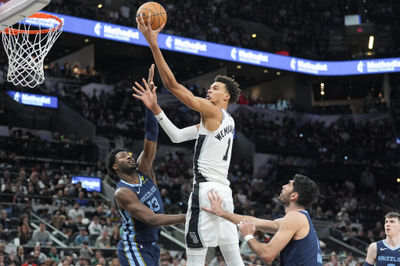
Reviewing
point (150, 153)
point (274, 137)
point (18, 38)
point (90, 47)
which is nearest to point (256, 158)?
point (274, 137)

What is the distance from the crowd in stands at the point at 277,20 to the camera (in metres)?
29.9

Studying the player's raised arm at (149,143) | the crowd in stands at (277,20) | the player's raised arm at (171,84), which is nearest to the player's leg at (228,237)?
the player's raised arm at (171,84)

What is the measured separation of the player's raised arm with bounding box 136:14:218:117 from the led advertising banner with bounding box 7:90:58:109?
60.8 ft

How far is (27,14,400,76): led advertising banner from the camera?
2591 cm

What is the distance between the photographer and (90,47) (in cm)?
2877

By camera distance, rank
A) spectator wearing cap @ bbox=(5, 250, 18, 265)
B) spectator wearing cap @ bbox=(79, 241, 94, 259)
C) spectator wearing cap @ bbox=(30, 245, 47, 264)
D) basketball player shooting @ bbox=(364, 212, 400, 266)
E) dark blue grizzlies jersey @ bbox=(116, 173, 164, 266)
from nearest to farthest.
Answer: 1. dark blue grizzlies jersey @ bbox=(116, 173, 164, 266)
2. basketball player shooting @ bbox=(364, 212, 400, 266)
3. spectator wearing cap @ bbox=(5, 250, 18, 265)
4. spectator wearing cap @ bbox=(30, 245, 47, 264)
5. spectator wearing cap @ bbox=(79, 241, 94, 259)

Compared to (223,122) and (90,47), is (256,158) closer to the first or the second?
(90,47)

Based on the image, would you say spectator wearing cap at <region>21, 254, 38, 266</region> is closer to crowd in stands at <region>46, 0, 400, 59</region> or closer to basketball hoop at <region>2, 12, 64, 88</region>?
basketball hoop at <region>2, 12, 64, 88</region>

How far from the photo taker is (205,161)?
5.52 meters

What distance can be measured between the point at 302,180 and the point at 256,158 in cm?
2289

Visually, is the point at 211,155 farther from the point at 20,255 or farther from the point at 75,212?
the point at 75,212

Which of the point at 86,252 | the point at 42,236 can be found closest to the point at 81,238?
the point at 86,252

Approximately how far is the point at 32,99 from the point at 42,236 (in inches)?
428

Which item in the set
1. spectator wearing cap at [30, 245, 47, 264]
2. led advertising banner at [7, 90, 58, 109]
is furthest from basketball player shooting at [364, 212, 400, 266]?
led advertising banner at [7, 90, 58, 109]
